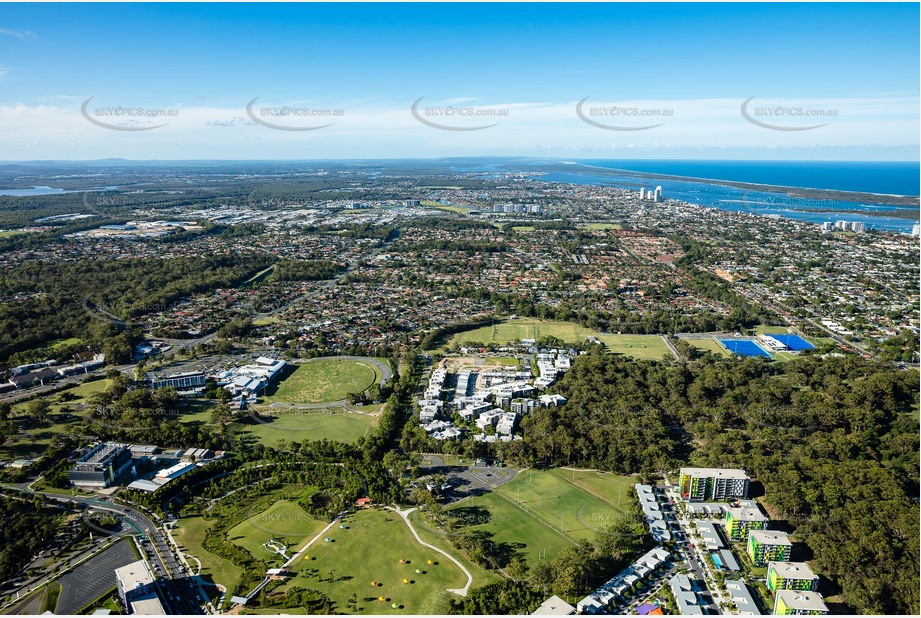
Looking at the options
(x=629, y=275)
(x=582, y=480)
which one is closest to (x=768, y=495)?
(x=582, y=480)

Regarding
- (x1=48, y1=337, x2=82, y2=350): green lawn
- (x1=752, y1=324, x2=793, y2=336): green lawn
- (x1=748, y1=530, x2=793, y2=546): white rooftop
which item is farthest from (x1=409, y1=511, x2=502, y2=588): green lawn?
(x1=752, y1=324, x2=793, y2=336): green lawn

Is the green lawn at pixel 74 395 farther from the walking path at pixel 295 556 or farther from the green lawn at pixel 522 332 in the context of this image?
the green lawn at pixel 522 332

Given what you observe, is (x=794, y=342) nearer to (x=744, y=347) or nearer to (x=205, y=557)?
(x=744, y=347)

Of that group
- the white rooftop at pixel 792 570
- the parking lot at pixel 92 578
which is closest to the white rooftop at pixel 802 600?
the white rooftop at pixel 792 570

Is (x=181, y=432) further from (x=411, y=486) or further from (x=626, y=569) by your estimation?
(x=626, y=569)

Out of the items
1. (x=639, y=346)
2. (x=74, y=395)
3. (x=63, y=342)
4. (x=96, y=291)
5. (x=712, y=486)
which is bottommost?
(x=639, y=346)

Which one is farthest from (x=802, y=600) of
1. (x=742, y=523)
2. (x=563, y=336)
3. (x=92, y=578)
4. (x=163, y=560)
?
(x=563, y=336)
